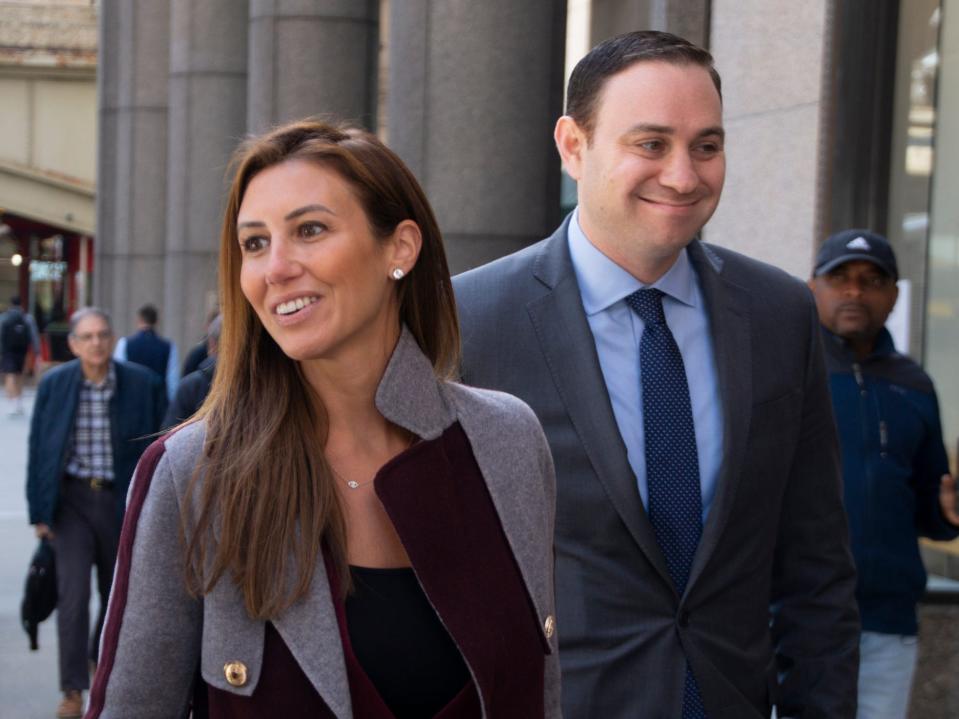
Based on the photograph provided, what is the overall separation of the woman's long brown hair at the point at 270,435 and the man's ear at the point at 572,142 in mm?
669

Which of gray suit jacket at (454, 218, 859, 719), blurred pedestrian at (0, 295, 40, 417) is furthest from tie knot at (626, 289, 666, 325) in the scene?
blurred pedestrian at (0, 295, 40, 417)

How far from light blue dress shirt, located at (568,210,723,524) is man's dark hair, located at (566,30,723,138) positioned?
0.28m

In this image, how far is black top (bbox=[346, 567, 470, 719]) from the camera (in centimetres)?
233

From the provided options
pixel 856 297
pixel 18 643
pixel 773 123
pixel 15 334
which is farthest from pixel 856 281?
pixel 15 334

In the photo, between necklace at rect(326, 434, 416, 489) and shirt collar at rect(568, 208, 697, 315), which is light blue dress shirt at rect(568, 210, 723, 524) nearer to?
shirt collar at rect(568, 208, 697, 315)

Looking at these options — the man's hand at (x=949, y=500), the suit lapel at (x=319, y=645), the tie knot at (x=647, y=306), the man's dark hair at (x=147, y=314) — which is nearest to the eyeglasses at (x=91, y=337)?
the man's hand at (x=949, y=500)

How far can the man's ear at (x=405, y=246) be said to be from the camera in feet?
8.38

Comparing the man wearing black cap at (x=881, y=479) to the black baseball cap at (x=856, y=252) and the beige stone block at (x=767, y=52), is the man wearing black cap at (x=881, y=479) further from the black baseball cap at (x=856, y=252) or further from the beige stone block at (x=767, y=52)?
the beige stone block at (x=767, y=52)

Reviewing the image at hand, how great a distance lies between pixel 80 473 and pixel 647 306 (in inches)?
220

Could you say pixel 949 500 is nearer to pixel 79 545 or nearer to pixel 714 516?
pixel 714 516

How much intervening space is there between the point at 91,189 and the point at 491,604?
34963 mm

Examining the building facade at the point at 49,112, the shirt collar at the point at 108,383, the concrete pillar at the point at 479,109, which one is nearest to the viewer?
the shirt collar at the point at 108,383

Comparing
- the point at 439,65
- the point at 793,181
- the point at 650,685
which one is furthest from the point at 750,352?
the point at 439,65

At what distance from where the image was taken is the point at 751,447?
10.3 ft
